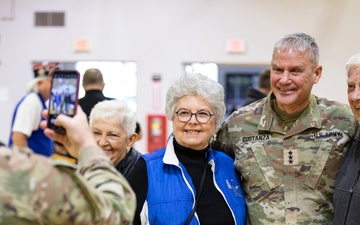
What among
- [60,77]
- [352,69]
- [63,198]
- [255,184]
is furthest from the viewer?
[255,184]

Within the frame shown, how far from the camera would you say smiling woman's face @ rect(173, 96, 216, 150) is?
2.65 metres

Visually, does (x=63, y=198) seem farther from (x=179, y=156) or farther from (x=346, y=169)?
(x=346, y=169)

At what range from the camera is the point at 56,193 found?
1.28 metres

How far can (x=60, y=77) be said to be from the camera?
178 cm

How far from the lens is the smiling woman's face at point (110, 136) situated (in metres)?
2.91

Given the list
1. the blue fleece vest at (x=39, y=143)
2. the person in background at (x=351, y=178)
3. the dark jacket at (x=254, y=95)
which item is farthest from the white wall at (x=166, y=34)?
the person in background at (x=351, y=178)

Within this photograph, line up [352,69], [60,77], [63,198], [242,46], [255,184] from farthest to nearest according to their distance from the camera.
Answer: [242,46]
[255,184]
[352,69]
[60,77]
[63,198]

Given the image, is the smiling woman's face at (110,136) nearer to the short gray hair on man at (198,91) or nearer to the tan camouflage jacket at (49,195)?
the short gray hair on man at (198,91)

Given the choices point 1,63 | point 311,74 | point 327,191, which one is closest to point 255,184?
point 327,191

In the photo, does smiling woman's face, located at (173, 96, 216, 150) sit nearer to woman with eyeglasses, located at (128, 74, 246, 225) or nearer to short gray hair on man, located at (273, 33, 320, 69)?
woman with eyeglasses, located at (128, 74, 246, 225)

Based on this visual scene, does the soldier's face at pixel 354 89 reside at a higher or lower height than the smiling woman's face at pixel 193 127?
higher

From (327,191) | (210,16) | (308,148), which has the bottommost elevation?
(327,191)

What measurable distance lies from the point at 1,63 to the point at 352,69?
23.4 feet

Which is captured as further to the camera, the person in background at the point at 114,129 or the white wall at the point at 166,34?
the white wall at the point at 166,34
